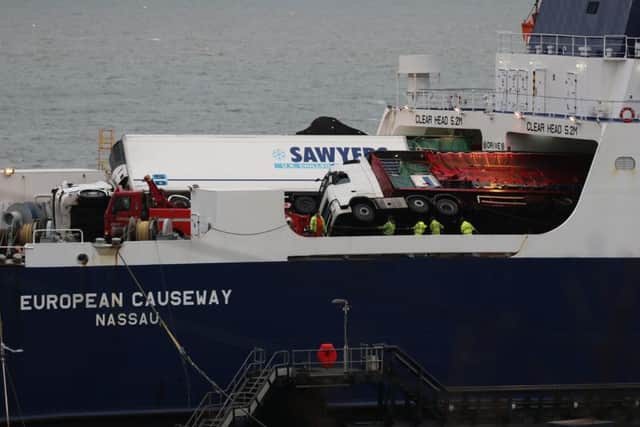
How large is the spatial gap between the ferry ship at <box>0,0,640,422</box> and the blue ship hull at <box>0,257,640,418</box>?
2cm

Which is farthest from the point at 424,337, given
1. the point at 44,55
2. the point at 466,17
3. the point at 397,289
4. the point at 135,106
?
the point at 466,17

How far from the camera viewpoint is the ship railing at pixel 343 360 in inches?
1089

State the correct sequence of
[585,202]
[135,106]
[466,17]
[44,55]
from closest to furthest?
[585,202] → [135,106] → [44,55] → [466,17]

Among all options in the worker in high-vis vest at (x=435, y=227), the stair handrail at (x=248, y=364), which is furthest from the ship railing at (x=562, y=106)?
the stair handrail at (x=248, y=364)

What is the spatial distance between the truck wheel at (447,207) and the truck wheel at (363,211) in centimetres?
126

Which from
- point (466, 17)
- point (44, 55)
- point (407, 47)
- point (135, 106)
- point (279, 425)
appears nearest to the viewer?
point (279, 425)

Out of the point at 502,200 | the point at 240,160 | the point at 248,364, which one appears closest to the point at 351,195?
the point at 502,200

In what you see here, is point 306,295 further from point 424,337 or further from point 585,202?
point 585,202

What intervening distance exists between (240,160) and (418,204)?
175 inches

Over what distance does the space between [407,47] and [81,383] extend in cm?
9988

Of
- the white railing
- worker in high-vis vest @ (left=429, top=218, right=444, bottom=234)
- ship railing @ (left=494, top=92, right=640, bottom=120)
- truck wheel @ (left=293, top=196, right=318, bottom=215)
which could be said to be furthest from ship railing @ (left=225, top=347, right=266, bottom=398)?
the white railing

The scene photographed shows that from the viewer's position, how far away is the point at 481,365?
29188 millimetres

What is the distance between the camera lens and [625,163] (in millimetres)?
29797

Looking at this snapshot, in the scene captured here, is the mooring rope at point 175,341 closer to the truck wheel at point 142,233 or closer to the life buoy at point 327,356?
the truck wheel at point 142,233
